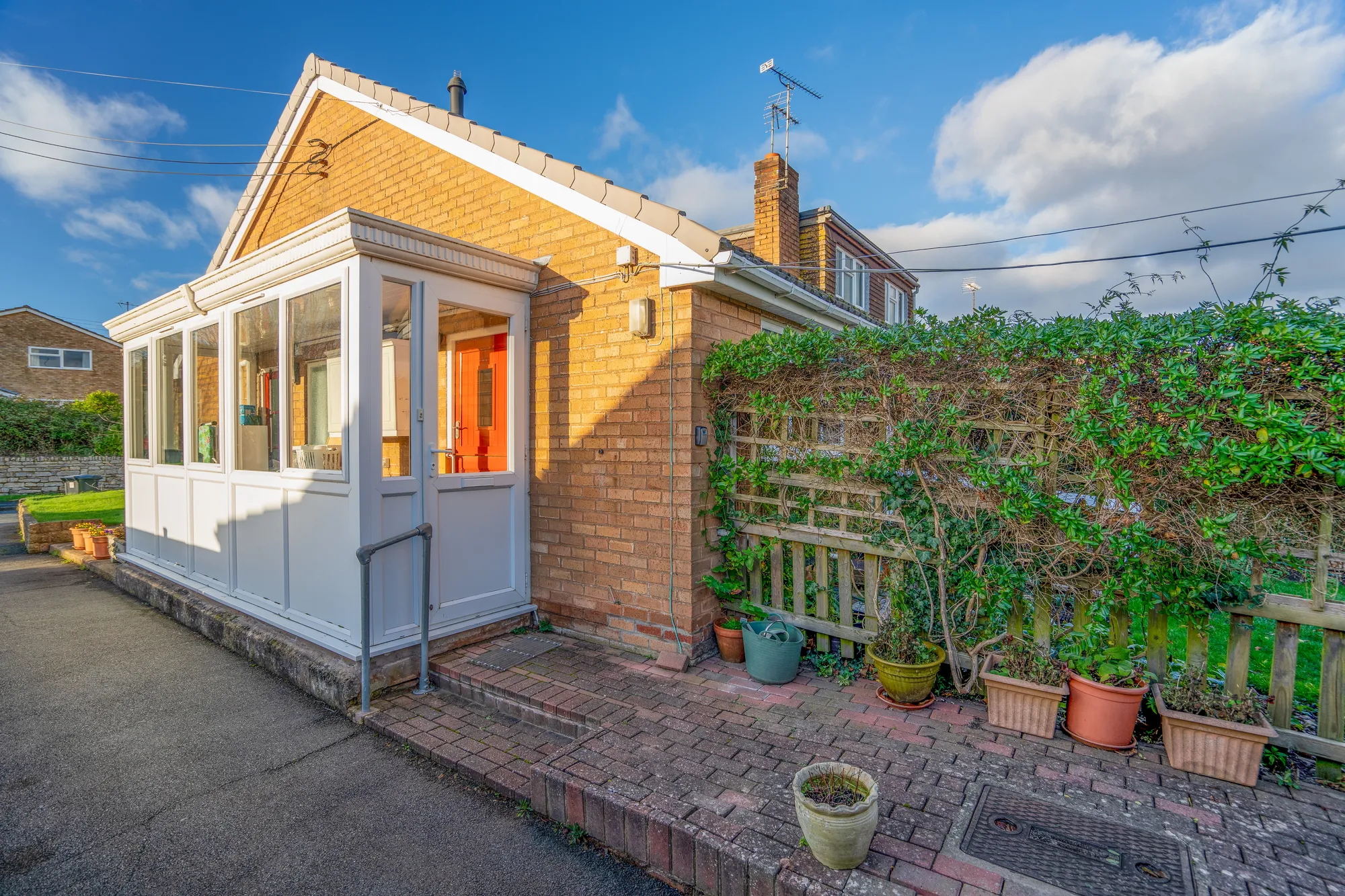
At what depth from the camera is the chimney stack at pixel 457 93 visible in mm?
7223

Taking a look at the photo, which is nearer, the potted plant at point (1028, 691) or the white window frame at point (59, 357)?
the potted plant at point (1028, 691)

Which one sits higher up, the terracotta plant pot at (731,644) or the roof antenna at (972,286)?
the roof antenna at (972,286)

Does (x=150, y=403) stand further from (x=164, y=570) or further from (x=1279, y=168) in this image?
(x=1279, y=168)

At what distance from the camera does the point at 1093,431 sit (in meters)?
3.22

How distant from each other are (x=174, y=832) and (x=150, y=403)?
640 cm

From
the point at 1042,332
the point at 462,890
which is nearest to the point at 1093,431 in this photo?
the point at 1042,332

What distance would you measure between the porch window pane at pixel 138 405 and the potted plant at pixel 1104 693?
31.8 ft

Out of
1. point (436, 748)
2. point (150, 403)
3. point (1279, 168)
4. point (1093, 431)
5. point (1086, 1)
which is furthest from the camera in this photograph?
point (150, 403)

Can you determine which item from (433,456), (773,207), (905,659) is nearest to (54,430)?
(433,456)

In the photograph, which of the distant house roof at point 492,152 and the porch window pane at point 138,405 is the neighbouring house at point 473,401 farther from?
the porch window pane at point 138,405

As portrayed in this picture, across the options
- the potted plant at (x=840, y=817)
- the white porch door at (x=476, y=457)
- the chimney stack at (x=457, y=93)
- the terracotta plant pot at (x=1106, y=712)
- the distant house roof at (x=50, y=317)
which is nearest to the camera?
the potted plant at (x=840, y=817)

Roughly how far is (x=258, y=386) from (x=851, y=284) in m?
12.7

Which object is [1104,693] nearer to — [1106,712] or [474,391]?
[1106,712]

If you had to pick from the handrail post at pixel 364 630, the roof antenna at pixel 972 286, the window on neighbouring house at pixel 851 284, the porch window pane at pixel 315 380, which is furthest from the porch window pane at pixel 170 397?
the roof antenna at pixel 972 286
